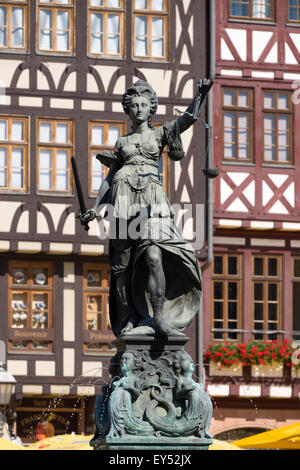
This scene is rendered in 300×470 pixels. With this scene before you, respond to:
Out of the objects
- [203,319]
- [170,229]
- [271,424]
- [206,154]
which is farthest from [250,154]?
[170,229]

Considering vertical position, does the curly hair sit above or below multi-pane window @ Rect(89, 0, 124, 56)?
below

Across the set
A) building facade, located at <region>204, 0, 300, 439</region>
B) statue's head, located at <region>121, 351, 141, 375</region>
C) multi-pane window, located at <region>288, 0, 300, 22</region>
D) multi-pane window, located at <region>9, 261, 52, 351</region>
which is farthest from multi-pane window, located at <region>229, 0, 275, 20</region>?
statue's head, located at <region>121, 351, 141, 375</region>

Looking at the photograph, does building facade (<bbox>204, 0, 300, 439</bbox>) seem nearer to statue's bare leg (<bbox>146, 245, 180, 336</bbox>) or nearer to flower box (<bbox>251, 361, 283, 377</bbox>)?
flower box (<bbox>251, 361, 283, 377</bbox>)

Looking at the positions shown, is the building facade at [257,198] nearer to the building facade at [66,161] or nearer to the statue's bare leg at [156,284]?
the building facade at [66,161]

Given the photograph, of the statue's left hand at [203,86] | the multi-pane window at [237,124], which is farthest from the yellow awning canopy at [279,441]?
the multi-pane window at [237,124]

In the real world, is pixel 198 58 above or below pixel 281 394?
above

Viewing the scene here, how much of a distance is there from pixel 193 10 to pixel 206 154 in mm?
2798

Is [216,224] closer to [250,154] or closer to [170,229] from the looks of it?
[250,154]

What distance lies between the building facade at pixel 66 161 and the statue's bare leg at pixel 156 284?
16.4 metres

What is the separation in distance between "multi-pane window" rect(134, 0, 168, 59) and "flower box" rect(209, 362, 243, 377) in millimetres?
5929

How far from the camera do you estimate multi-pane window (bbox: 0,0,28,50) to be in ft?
96.5

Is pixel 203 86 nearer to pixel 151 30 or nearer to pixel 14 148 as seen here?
pixel 14 148

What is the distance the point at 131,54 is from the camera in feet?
97.9

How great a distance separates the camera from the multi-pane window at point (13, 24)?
29.4m
